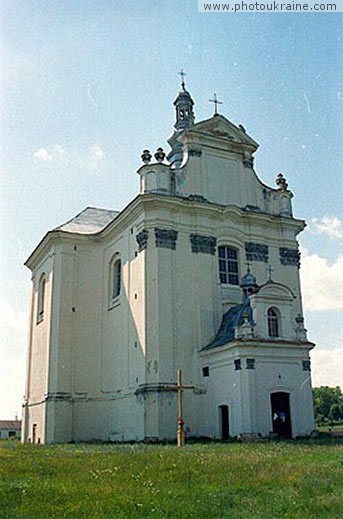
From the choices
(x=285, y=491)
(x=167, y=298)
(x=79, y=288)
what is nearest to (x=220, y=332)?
(x=167, y=298)

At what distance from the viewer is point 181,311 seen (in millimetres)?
25844

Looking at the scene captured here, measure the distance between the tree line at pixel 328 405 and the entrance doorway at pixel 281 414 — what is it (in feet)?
165

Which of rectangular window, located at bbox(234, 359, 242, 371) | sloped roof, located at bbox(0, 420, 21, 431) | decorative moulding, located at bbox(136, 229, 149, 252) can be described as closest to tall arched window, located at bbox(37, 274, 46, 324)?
decorative moulding, located at bbox(136, 229, 149, 252)

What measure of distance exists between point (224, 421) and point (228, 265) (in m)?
7.51

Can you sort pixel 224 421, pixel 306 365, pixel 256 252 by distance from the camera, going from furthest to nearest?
pixel 256 252 → pixel 306 365 → pixel 224 421

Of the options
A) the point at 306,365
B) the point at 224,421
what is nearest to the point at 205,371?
the point at 224,421

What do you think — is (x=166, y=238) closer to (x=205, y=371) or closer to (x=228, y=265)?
(x=228, y=265)

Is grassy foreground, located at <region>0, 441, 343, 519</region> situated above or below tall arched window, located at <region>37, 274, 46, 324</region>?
below

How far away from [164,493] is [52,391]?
70.3 feet

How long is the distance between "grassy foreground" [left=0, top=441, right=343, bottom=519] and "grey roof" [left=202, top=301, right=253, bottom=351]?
36.4ft

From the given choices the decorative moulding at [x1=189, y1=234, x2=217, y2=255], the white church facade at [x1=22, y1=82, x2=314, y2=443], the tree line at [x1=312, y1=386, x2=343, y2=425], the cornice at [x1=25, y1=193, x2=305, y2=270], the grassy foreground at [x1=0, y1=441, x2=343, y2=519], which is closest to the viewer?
the grassy foreground at [x1=0, y1=441, x2=343, y2=519]

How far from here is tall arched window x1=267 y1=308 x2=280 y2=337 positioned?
80.1 ft

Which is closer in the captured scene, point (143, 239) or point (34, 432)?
point (143, 239)

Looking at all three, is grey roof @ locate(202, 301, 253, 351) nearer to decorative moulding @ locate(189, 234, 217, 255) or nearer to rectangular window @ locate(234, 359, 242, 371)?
rectangular window @ locate(234, 359, 242, 371)
